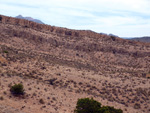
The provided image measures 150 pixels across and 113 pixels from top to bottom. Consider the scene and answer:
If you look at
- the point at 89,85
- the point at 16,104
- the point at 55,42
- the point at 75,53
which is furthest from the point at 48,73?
the point at 55,42

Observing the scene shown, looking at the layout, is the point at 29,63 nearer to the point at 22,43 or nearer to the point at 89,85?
the point at 89,85

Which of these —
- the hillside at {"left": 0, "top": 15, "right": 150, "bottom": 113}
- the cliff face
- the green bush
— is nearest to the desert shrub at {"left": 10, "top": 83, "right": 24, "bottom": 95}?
the hillside at {"left": 0, "top": 15, "right": 150, "bottom": 113}

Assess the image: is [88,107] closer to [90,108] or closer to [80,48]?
[90,108]

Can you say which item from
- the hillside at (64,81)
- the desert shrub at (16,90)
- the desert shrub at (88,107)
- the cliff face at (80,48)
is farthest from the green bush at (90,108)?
the cliff face at (80,48)

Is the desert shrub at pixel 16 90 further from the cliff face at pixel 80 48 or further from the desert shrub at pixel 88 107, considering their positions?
the cliff face at pixel 80 48

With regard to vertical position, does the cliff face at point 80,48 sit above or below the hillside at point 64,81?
above

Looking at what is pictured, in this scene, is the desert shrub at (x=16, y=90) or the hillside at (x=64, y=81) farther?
the hillside at (x=64, y=81)

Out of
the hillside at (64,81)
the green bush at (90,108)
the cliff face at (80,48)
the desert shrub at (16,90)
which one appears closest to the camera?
the green bush at (90,108)

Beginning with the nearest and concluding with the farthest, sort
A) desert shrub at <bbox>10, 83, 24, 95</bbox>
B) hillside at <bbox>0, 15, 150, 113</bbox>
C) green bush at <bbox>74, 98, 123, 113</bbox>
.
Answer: green bush at <bbox>74, 98, 123, 113</bbox> → desert shrub at <bbox>10, 83, 24, 95</bbox> → hillside at <bbox>0, 15, 150, 113</bbox>

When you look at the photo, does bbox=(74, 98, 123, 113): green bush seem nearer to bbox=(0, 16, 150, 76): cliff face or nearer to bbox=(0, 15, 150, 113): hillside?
bbox=(0, 15, 150, 113): hillside

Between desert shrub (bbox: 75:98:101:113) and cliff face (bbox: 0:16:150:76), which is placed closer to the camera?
desert shrub (bbox: 75:98:101:113)

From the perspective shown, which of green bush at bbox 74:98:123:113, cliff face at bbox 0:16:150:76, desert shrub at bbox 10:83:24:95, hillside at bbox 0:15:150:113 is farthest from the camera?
cliff face at bbox 0:16:150:76

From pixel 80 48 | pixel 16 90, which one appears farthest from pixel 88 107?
pixel 80 48

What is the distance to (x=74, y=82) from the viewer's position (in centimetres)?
2052
